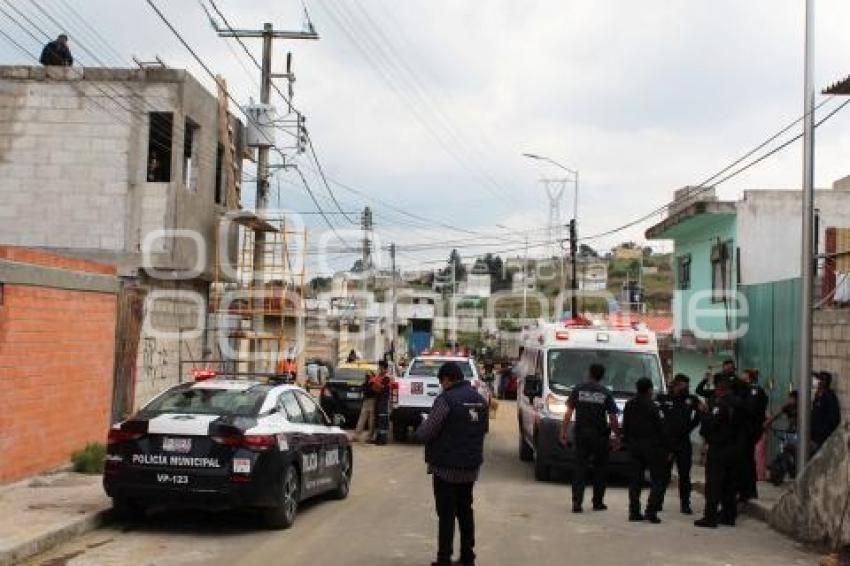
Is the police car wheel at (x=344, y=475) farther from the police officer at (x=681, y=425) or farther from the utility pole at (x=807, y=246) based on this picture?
the utility pole at (x=807, y=246)

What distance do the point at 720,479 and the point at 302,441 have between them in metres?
4.71

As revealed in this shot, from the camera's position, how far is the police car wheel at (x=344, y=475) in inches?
478

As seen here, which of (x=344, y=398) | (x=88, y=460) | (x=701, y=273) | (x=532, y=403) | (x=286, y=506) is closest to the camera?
(x=286, y=506)

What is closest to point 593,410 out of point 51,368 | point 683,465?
point 683,465

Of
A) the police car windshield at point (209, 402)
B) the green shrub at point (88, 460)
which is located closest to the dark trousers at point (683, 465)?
the police car windshield at point (209, 402)

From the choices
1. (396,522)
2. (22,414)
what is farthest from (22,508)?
(396,522)

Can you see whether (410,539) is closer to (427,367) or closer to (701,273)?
(427,367)

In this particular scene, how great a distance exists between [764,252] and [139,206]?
14.9 meters

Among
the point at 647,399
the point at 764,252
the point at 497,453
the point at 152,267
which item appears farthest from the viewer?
the point at 764,252

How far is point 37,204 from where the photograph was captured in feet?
58.9

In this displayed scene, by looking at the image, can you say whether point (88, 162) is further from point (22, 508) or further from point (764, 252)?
point (764, 252)

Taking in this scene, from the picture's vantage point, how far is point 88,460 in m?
12.8

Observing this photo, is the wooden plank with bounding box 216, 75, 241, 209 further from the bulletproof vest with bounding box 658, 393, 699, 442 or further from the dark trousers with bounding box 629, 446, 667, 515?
the dark trousers with bounding box 629, 446, 667, 515

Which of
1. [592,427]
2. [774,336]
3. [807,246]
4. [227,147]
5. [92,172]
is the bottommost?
[592,427]
